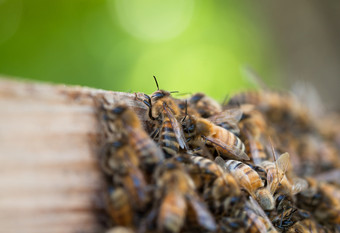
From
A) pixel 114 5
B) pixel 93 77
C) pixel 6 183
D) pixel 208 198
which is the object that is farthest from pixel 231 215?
pixel 114 5

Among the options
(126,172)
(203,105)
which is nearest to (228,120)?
(203,105)

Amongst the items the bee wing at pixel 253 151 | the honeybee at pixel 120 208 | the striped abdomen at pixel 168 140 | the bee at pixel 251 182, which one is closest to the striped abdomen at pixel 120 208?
the honeybee at pixel 120 208

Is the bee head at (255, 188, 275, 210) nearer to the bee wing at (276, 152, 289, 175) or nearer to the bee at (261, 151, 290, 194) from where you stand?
the bee at (261, 151, 290, 194)

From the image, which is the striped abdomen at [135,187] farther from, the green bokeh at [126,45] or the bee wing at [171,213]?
the green bokeh at [126,45]

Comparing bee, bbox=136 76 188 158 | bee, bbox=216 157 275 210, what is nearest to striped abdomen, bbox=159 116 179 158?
bee, bbox=136 76 188 158

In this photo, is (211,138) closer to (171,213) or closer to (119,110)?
(119,110)

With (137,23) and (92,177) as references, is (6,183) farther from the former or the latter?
(137,23)
